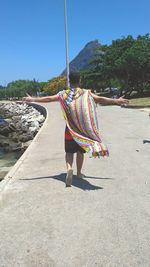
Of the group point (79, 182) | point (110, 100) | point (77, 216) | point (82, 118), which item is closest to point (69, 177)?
point (79, 182)

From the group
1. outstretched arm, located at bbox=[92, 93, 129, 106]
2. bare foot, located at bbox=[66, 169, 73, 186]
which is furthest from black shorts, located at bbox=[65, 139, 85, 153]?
outstretched arm, located at bbox=[92, 93, 129, 106]

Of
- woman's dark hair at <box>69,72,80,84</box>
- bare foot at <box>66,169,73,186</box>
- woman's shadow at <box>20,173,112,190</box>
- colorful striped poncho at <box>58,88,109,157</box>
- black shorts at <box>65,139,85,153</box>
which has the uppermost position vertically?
woman's dark hair at <box>69,72,80,84</box>

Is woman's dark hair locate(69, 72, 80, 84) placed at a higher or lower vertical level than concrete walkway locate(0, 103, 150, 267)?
higher

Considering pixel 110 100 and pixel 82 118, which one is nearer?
pixel 82 118

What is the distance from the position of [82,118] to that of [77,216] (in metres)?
1.66

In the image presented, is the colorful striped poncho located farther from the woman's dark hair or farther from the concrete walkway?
the concrete walkway

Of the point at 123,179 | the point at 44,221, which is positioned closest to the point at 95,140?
the point at 123,179

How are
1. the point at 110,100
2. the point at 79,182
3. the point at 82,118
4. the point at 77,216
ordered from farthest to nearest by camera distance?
the point at 79,182
the point at 110,100
the point at 82,118
the point at 77,216

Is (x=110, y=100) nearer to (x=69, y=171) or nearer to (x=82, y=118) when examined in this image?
(x=82, y=118)

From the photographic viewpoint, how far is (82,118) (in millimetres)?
5582

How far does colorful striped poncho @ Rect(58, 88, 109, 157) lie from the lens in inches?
219

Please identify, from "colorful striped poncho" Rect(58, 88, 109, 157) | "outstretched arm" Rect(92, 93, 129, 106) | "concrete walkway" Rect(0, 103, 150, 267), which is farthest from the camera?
"outstretched arm" Rect(92, 93, 129, 106)

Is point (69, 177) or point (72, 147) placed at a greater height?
point (72, 147)

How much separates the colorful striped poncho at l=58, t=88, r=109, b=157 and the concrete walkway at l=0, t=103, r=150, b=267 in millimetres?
742
